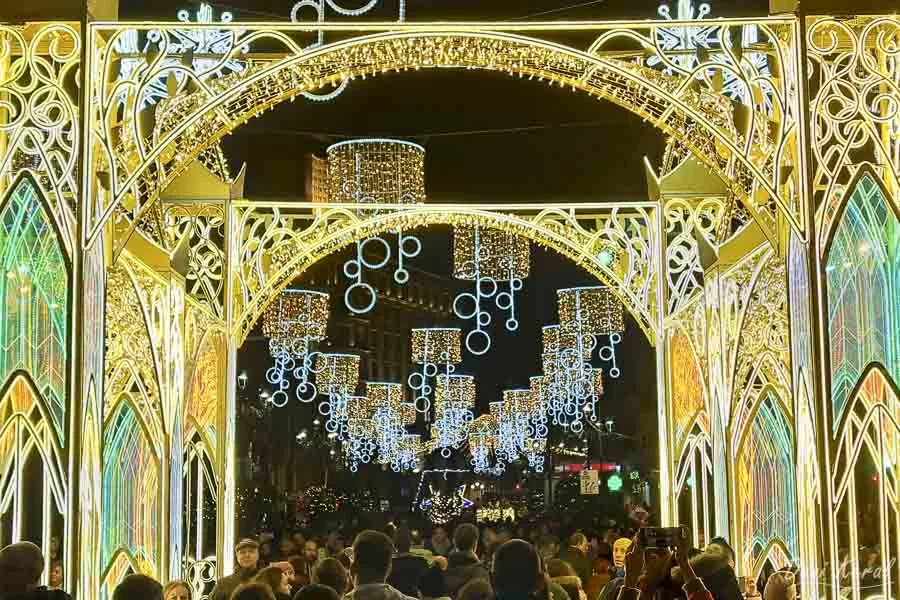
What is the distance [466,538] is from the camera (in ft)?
27.6

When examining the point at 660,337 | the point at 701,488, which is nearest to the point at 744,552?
the point at 701,488

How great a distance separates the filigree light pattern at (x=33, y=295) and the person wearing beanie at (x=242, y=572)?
4.52 ft

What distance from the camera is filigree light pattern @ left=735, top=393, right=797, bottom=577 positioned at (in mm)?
10562

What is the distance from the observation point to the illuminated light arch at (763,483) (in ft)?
34.7

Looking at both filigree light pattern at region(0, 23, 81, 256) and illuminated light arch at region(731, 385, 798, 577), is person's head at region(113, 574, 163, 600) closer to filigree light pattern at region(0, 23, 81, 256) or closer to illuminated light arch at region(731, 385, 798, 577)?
filigree light pattern at region(0, 23, 81, 256)

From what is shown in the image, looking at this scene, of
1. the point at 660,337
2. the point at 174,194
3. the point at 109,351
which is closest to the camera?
the point at 109,351

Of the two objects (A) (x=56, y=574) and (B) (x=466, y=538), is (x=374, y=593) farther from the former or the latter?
(A) (x=56, y=574)

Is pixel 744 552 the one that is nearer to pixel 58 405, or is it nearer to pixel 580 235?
pixel 580 235

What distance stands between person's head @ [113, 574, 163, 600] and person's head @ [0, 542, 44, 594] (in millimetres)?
520

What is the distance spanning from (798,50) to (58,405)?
4920 mm

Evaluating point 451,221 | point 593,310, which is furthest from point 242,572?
point 593,310

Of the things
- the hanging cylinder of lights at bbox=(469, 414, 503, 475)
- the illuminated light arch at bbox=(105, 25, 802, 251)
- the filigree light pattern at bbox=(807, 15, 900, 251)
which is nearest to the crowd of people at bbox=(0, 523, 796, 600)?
the filigree light pattern at bbox=(807, 15, 900, 251)

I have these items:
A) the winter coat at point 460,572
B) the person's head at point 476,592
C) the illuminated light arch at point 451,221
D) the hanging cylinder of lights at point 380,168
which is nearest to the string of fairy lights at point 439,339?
the hanging cylinder of lights at point 380,168

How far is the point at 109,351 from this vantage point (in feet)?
37.0
